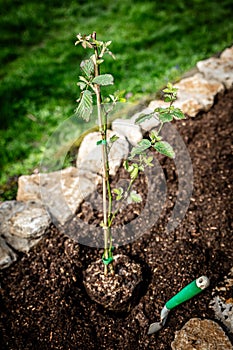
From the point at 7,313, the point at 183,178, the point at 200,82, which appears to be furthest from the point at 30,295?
the point at 200,82

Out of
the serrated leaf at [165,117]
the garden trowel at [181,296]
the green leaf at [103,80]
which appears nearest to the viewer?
the green leaf at [103,80]

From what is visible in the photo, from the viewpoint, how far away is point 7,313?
2.08m

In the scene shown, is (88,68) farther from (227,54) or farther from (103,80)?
(227,54)

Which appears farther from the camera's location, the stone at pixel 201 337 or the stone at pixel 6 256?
the stone at pixel 6 256

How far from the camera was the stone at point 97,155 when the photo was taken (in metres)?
2.66

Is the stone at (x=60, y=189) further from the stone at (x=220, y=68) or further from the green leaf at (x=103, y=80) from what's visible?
the stone at (x=220, y=68)

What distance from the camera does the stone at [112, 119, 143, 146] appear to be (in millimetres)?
2818

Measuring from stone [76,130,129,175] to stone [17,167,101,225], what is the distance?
0.05 meters

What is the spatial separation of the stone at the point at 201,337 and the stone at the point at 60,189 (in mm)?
932

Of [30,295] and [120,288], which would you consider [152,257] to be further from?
[30,295]

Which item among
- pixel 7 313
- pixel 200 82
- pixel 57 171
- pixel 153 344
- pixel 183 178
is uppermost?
pixel 200 82

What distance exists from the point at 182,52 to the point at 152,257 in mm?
2967

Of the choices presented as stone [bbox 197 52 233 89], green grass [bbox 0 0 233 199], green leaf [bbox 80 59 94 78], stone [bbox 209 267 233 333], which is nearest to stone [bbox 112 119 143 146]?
green grass [bbox 0 0 233 199]

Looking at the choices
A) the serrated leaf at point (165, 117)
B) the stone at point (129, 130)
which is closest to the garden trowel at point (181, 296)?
the serrated leaf at point (165, 117)
